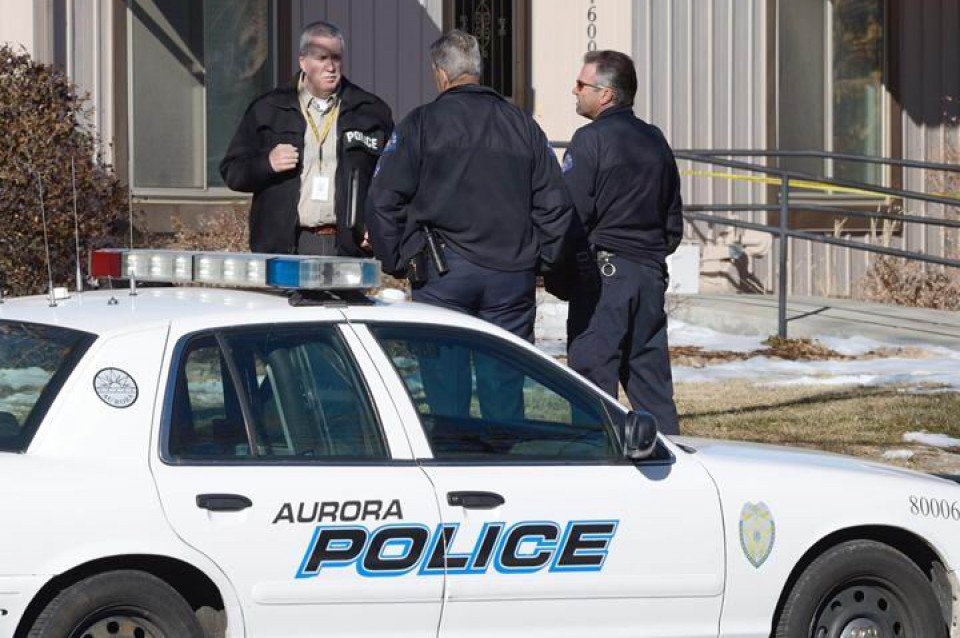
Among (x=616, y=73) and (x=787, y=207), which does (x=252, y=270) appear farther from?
(x=787, y=207)

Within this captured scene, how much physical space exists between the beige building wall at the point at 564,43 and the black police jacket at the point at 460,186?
771 cm

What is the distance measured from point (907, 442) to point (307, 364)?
5126 millimetres

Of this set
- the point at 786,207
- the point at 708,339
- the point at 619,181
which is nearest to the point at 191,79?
the point at 708,339

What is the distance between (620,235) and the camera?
742 cm

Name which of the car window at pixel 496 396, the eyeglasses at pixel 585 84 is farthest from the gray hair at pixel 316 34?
the car window at pixel 496 396

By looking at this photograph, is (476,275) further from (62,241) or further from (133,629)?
(62,241)

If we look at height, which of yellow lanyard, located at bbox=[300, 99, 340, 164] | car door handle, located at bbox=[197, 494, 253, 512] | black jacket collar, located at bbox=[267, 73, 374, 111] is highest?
black jacket collar, located at bbox=[267, 73, 374, 111]

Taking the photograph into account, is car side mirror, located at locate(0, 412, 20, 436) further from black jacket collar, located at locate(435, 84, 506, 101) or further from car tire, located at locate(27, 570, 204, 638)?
black jacket collar, located at locate(435, 84, 506, 101)

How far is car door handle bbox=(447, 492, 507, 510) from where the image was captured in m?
4.98

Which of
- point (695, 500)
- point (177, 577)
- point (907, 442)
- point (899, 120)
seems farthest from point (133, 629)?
point (899, 120)

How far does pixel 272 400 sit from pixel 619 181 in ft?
8.86

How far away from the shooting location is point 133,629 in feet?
15.1

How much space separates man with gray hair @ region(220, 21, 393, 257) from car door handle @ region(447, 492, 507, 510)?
8.30 feet

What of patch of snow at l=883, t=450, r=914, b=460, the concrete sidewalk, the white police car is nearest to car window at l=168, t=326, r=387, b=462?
the white police car
